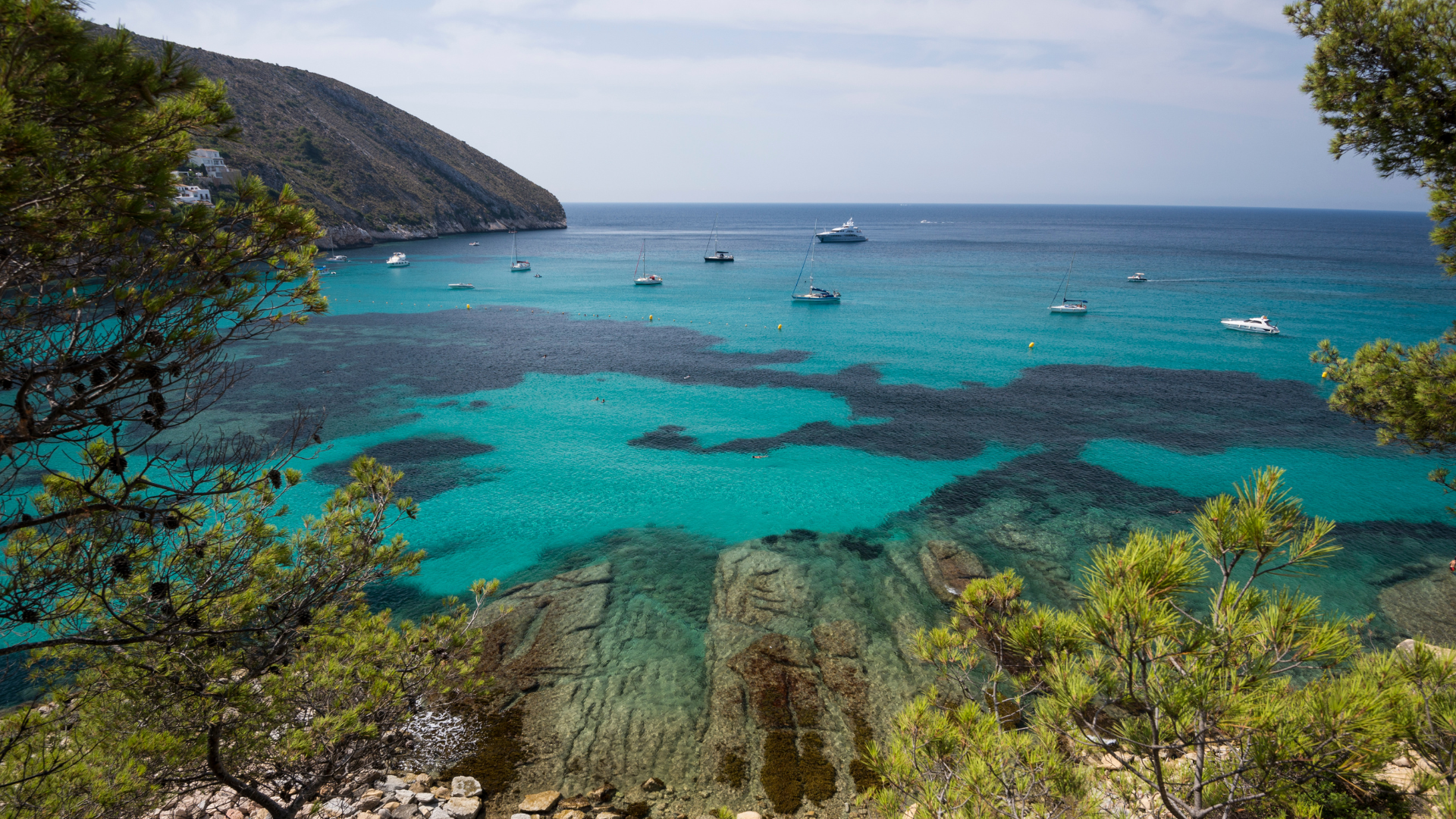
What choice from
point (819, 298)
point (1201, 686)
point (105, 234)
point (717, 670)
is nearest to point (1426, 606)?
point (717, 670)

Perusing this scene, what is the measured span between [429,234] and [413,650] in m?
137

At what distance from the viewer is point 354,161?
12062 cm

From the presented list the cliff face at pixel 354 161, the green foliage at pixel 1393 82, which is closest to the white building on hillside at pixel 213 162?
the cliff face at pixel 354 161

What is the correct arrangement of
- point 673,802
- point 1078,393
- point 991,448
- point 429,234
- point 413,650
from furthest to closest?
1. point 429,234
2. point 1078,393
3. point 991,448
4. point 673,802
5. point 413,650

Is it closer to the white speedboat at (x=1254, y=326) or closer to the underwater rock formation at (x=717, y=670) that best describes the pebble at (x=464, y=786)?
the underwater rock formation at (x=717, y=670)

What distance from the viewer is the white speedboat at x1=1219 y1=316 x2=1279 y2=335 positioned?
58.3 m

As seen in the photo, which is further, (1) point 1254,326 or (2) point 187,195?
(1) point 1254,326

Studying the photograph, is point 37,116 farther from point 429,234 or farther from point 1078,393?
point 429,234

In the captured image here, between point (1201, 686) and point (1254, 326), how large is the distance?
Result: 2740 inches

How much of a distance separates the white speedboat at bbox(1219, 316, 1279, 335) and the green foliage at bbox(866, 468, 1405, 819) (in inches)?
2636

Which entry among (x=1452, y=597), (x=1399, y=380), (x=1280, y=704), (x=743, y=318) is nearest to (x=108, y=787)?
(x=1280, y=704)

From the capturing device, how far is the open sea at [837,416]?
26.1 m

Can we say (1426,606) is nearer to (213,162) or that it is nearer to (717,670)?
(717,670)

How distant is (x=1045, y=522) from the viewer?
2602cm
